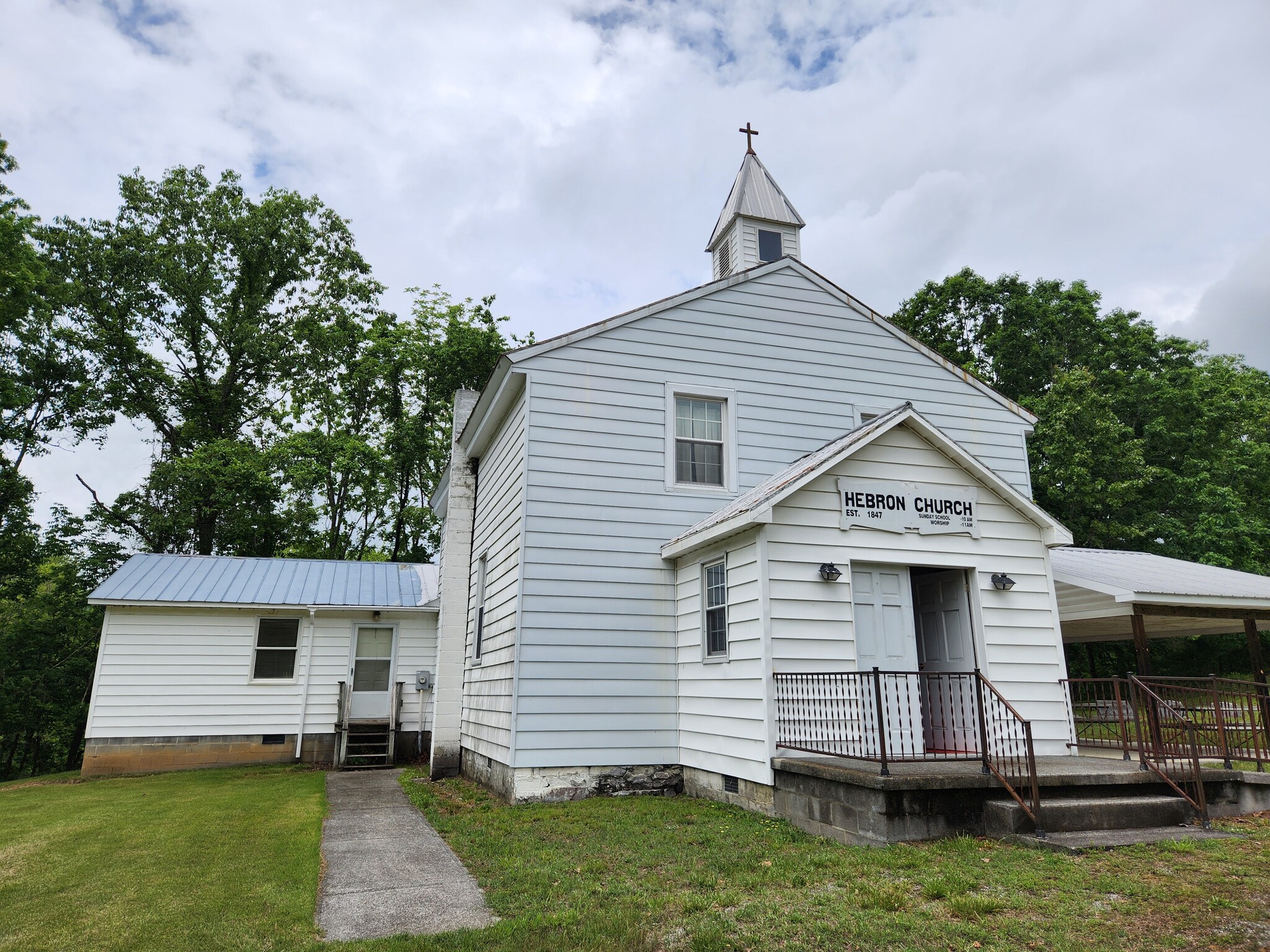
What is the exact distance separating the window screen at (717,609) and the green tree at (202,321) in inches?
810

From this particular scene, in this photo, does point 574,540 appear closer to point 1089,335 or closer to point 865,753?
point 865,753

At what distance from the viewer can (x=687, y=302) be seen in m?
12.1

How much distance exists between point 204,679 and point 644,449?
444 inches

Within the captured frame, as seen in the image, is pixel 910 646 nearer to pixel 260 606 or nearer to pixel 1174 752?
pixel 1174 752

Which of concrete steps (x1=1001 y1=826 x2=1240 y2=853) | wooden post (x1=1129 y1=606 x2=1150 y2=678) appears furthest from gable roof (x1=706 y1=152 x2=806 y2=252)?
concrete steps (x1=1001 y1=826 x2=1240 y2=853)

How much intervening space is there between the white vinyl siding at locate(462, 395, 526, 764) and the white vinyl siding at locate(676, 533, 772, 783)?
7.56ft

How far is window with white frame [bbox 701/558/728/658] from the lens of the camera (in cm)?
974

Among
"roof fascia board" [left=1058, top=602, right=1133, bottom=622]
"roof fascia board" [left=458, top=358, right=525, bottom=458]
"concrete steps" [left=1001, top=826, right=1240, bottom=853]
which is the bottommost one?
"concrete steps" [left=1001, top=826, right=1240, bottom=853]

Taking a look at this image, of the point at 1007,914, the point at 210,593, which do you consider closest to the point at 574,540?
the point at 1007,914

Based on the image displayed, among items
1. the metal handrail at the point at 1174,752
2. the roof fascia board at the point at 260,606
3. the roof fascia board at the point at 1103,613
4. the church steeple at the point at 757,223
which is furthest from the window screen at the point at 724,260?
the metal handrail at the point at 1174,752

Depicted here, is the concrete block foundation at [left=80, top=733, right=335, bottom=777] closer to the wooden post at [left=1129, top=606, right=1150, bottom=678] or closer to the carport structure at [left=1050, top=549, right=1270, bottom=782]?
the carport structure at [left=1050, top=549, right=1270, bottom=782]

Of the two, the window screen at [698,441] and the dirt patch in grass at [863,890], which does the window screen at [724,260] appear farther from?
the dirt patch in grass at [863,890]

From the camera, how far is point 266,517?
2797 centimetres

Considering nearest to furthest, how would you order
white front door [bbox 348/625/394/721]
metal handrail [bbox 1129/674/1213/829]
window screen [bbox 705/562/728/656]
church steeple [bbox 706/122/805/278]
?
metal handrail [bbox 1129/674/1213/829] → window screen [bbox 705/562/728/656] → church steeple [bbox 706/122/805/278] → white front door [bbox 348/625/394/721]
